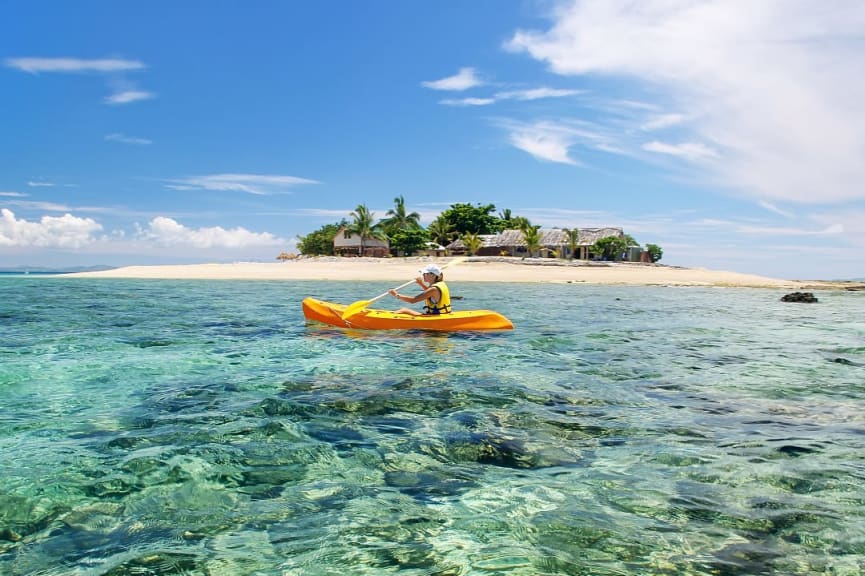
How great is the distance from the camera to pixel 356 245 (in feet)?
234

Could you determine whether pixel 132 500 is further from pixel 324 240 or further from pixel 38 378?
pixel 324 240

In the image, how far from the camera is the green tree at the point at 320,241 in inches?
3105

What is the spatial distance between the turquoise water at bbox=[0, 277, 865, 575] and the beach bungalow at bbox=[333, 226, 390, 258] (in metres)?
61.3

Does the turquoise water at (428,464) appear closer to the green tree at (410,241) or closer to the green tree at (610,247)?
the green tree at (610,247)

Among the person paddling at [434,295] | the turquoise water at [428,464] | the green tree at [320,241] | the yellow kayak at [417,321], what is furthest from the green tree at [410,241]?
the turquoise water at [428,464]

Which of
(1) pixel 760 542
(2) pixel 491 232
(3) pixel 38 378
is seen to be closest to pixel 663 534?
(1) pixel 760 542

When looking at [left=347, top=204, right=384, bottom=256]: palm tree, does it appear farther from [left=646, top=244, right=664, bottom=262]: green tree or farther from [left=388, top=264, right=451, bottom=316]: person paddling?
[left=388, top=264, right=451, bottom=316]: person paddling

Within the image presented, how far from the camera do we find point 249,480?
160 inches

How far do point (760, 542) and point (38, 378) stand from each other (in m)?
8.57

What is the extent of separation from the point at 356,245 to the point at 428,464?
223 feet

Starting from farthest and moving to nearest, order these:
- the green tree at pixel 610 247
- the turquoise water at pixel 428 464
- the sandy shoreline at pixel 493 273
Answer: the green tree at pixel 610 247 < the sandy shoreline at pixel 493 273 < the turquoise water at pixel 428 464

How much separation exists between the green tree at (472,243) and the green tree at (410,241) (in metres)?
4.79

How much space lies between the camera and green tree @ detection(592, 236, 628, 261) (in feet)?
198

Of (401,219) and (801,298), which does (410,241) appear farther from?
(801,298)
